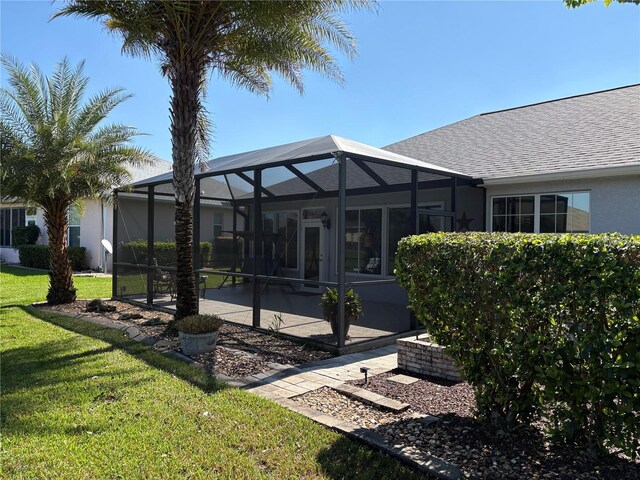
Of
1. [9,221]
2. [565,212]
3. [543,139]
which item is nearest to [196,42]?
[565,212]

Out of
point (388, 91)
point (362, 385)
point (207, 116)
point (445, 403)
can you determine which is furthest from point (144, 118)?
point (445, 403)

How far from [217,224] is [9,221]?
772 inches

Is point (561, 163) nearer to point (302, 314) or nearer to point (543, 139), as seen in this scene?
point (543, 139)

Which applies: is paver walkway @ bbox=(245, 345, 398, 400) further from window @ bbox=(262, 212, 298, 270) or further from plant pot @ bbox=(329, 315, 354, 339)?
window @ bbox=(262, 212, 298, 270)

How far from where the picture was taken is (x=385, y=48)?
10969 millimetres

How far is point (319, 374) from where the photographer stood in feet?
18.3

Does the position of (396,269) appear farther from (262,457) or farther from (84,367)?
(84,367)

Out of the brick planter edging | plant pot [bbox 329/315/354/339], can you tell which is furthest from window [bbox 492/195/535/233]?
the brick planter edging

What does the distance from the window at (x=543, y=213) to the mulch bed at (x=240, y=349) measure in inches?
211

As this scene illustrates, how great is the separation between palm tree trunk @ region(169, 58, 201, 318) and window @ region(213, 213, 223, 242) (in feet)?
11.3

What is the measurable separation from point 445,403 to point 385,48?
917 cm

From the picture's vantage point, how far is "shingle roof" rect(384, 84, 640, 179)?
8.65 metres

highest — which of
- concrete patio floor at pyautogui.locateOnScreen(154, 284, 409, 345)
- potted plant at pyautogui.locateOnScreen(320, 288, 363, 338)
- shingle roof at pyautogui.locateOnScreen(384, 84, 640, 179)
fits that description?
shingle roof at pyautogui.locateOnScreen(384, 84, 640, 179)

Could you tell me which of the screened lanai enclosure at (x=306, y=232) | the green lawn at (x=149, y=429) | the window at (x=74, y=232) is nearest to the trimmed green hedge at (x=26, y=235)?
the window at (x=74, y=232)
